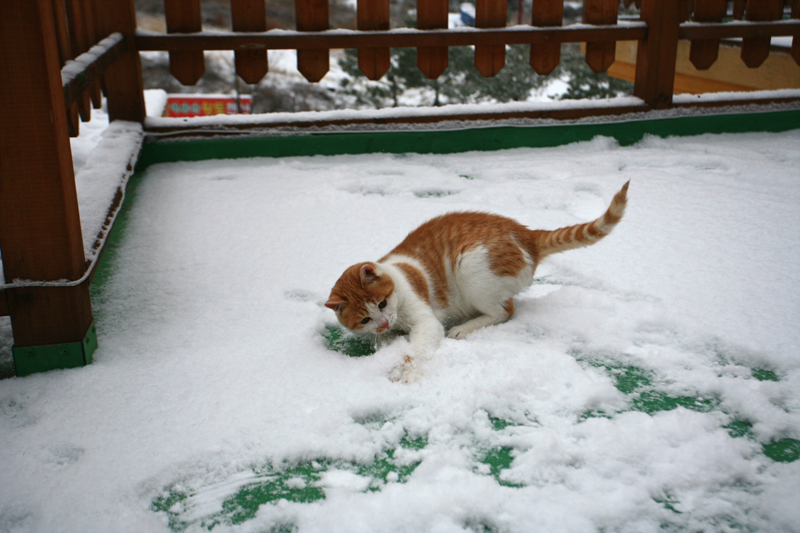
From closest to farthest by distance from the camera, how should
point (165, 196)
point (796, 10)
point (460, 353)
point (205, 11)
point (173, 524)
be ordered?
point (173, 524) < point (460, 353) < point (165, 196) < point (796, 10) < point (205, 11)

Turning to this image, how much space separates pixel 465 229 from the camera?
2098 millimetres

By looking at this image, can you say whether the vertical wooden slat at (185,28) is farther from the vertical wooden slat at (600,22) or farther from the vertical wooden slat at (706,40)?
the vertical wooden slat at (706,40)

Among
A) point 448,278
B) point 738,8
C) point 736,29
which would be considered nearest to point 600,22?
point 736,29

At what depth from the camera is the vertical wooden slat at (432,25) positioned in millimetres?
3836

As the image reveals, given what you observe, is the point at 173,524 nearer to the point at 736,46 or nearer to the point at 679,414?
the point at 679,414

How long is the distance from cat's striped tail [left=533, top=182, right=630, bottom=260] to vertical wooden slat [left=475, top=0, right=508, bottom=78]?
2.23m

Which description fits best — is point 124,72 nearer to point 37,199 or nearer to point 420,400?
point 37,199

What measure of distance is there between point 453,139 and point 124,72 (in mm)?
2028

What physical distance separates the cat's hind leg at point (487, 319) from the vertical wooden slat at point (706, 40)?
10.0 ft

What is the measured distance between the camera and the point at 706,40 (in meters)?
4.09

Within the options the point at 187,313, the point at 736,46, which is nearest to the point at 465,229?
the point at 187,313

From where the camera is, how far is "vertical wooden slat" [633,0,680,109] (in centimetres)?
393

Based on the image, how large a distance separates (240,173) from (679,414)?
2.76 m

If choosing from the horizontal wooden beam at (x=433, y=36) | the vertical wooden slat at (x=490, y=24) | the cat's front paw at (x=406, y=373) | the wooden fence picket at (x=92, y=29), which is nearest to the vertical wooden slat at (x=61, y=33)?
the wooden fence picket at (x=92, y=29)
